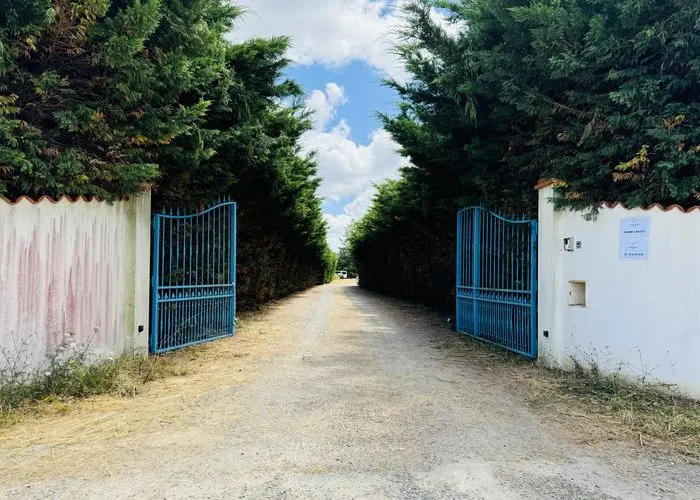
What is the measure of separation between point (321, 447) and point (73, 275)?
3.63 meters

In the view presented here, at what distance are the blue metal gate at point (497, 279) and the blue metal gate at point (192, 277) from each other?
14.9ft

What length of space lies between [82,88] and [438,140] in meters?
6.10

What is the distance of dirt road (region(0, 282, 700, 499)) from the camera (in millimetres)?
3027

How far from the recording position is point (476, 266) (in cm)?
850

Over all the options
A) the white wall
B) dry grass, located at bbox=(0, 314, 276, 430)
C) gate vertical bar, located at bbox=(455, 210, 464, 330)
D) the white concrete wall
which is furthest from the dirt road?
gate vertical bar, located at bbox=(455, 210, 464, 330)

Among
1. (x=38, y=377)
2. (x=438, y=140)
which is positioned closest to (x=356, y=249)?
(x=438, y=140)

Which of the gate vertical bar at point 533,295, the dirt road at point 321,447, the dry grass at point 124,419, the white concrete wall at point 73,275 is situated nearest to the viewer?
the dirt road at point 321,447

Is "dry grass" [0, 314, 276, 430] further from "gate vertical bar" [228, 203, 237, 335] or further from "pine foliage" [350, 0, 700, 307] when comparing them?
"pine foliage" [350, 0, 700, 307]

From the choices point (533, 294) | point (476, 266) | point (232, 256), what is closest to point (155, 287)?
point (232, 256)

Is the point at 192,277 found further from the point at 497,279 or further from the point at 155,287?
the point at 497,279

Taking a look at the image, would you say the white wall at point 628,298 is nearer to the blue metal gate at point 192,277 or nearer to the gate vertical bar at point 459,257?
the gate vertical bar at point 459,257

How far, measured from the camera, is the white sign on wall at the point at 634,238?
16.9 ft

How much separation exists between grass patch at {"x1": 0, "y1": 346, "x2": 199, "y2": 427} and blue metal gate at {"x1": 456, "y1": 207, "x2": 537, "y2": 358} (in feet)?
16.7

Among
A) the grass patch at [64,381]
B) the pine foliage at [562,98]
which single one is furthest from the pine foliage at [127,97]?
the pine foliage at [562,98]
